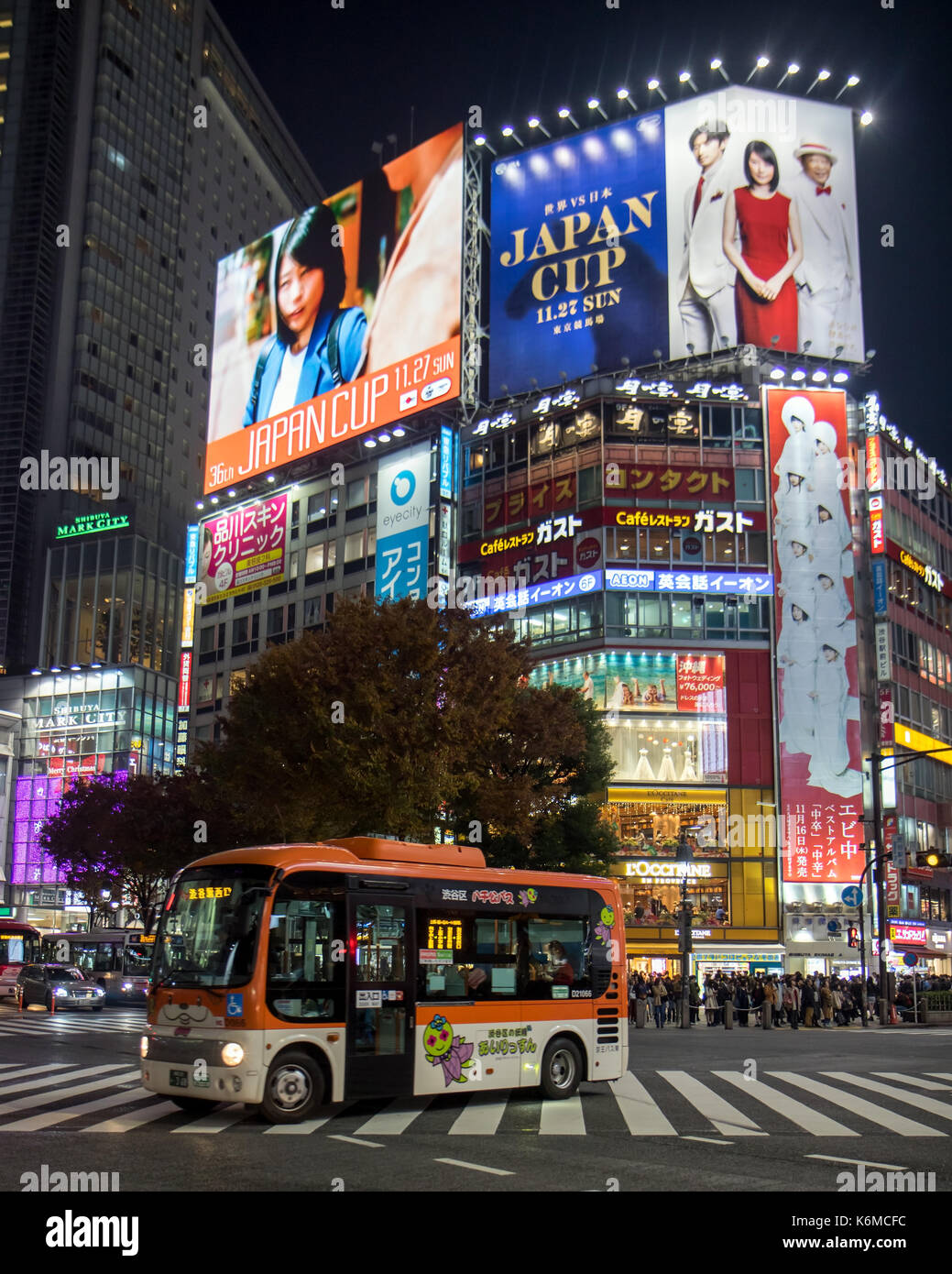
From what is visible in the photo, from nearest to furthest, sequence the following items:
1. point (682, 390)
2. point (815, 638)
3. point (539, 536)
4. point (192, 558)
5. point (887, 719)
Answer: point (815, 638) → point (887, 719) → point (539, 536) → point (682, 390) → point (192, 558)

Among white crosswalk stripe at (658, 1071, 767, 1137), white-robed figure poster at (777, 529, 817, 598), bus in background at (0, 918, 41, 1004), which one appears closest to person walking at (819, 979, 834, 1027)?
white crosswalk stripe at (658, 1071, 767, 1137)

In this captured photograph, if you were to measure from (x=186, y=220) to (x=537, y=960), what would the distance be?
424 feet

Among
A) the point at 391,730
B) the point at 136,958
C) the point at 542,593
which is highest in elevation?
the point at 542,593

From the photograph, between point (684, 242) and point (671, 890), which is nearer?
point (671, 890)

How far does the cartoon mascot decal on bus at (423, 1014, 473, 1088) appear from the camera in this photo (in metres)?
14.7

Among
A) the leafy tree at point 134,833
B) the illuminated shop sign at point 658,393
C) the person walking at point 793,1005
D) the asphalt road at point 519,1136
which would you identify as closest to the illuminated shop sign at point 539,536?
the illuminated shop sign at point 658,393

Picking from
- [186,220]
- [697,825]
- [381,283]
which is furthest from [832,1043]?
[186,220]

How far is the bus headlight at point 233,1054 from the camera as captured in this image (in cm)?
1295

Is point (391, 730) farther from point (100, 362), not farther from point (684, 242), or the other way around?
point (100, 362)

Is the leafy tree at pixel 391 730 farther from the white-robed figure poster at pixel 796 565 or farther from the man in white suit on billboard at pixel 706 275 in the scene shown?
the man in white suit on billboard at pixel 706 275

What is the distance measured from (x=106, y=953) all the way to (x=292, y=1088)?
A: 4039 centimetres

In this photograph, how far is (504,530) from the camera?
216 ft

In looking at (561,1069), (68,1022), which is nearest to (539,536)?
(68,1022)

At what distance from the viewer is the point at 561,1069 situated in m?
16.3
